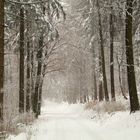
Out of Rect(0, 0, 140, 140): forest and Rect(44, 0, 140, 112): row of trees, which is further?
Rect(44, 0, 140, 112): row of trees

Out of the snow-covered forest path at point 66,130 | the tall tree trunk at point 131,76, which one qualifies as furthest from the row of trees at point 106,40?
the snow-covered forest path at point 66,130

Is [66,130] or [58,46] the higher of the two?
[58,46]

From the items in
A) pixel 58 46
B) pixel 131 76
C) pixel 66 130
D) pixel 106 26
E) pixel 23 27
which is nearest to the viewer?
pixel 131 76

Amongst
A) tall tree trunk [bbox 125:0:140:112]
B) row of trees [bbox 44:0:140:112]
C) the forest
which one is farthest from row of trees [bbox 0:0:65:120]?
tall tree trunk [bbox 125:0:140:112]

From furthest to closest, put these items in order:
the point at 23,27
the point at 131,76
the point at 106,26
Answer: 1. the point at 106,26
2. the point at 23,27
3. the point at 131,76

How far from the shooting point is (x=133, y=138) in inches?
452

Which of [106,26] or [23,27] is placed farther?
[106,26]

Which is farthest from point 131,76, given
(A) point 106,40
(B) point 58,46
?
(B) point 58,46

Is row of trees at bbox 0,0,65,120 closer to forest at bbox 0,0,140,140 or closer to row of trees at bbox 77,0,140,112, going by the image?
forest at bbox 0,0,140,140

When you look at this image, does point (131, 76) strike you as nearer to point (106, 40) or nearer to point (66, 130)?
point (66, 130)

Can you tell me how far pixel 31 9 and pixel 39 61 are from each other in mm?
9073

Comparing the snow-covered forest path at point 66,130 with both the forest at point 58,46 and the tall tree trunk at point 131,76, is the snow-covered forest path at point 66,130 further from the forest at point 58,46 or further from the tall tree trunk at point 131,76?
the tall tree trunk at point 131,76

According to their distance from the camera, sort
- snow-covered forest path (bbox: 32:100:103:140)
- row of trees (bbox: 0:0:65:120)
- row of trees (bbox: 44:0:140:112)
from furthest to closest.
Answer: row of trees (bbox: 44:0:140:112) < snow-covered forest path (bbox: 32:100:103:140) < row of trees (bbox: 0:0:65:120)

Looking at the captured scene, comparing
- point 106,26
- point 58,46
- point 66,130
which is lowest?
point 66,130
